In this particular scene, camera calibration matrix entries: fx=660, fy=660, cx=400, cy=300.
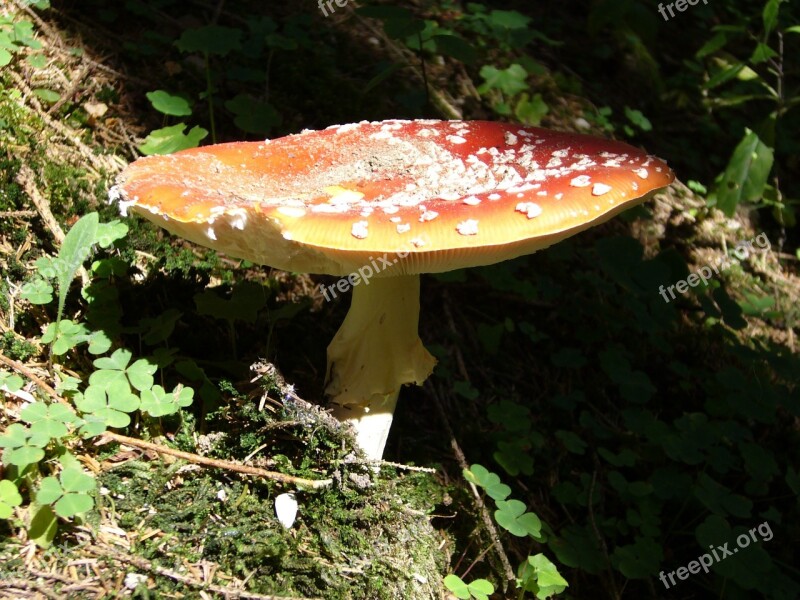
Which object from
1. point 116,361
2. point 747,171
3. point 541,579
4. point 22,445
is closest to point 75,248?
point 116,361

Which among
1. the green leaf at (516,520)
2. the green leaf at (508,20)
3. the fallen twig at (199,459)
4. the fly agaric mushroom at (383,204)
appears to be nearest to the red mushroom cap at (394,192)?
the fly agaric mushroom at (383,204)

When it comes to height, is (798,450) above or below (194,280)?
below

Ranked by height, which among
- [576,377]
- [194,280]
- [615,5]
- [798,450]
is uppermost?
[615,5]

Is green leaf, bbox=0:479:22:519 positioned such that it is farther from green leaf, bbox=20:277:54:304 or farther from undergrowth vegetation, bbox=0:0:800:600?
green leaf, bbox=20:277:54:304

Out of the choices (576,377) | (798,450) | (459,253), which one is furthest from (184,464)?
(798,450)

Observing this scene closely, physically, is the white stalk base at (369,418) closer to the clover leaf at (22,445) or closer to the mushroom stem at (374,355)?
the mushroom stem at (374,355)

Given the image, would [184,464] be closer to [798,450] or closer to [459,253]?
[459,253]
